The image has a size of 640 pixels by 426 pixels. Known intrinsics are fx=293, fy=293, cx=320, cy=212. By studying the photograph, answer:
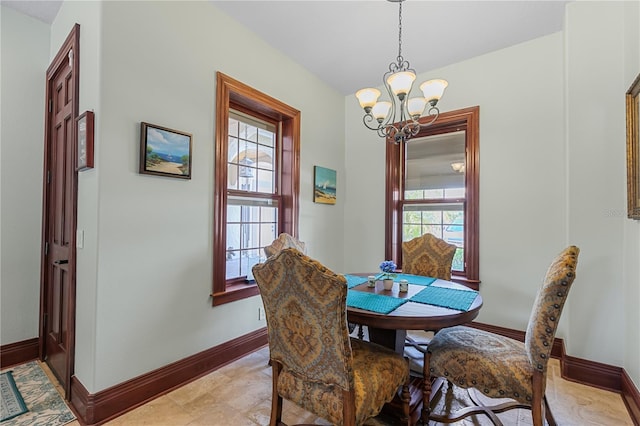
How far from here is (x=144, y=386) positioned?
198 cm

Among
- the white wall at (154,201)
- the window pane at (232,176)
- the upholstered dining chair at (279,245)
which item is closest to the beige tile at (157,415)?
the white wall at (154,201)

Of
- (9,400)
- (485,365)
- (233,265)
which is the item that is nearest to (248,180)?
(233,265)

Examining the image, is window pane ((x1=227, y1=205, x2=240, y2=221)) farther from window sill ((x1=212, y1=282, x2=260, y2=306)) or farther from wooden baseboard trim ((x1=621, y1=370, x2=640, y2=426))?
wooden baseboard trim ((x1=621, y1=370, x2=640, y2=426))

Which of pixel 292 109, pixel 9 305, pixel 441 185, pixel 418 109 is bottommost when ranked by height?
pixel 9 305

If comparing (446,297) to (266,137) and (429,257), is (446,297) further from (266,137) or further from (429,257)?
(266,137)

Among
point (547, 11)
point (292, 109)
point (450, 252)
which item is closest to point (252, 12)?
point (292, 109)

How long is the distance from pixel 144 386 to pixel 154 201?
126 centimetres

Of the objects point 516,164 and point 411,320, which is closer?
point 411,320

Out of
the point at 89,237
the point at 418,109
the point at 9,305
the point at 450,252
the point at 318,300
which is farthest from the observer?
the point at 450,252

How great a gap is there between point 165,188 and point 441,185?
115 inches

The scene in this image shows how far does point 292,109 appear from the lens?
128 inches

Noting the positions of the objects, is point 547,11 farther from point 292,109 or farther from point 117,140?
point 117,140

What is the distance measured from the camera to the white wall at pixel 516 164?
9.11ft

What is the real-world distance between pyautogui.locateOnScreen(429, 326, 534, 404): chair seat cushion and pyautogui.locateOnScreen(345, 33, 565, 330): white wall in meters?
1.39
